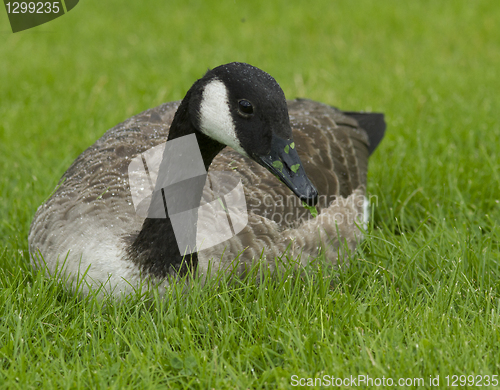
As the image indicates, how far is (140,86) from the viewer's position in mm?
7438

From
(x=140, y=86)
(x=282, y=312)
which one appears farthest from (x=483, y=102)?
(x=282, y=312)

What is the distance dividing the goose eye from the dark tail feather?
2672 millimetres

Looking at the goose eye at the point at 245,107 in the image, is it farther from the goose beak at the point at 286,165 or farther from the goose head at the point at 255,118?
the goose beak at the point at 286,165

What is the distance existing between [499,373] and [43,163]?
4.58 metres

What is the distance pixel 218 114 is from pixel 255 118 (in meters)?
0.22

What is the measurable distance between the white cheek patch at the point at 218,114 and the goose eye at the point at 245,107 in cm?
8

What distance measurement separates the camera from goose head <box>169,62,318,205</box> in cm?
272

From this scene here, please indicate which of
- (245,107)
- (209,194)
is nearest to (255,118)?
(245,107)

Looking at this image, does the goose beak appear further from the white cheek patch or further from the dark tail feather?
the dark tail feather

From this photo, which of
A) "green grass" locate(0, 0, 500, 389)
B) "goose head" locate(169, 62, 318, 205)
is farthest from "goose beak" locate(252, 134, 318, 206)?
"green grass" locate(0, 0, 500, 389)

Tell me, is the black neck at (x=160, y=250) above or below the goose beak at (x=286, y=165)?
below

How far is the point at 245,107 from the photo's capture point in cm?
274

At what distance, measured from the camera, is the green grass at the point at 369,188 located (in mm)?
2682

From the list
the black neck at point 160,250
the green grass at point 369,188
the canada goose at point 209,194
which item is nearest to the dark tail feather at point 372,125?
the green grass at point 369,188
